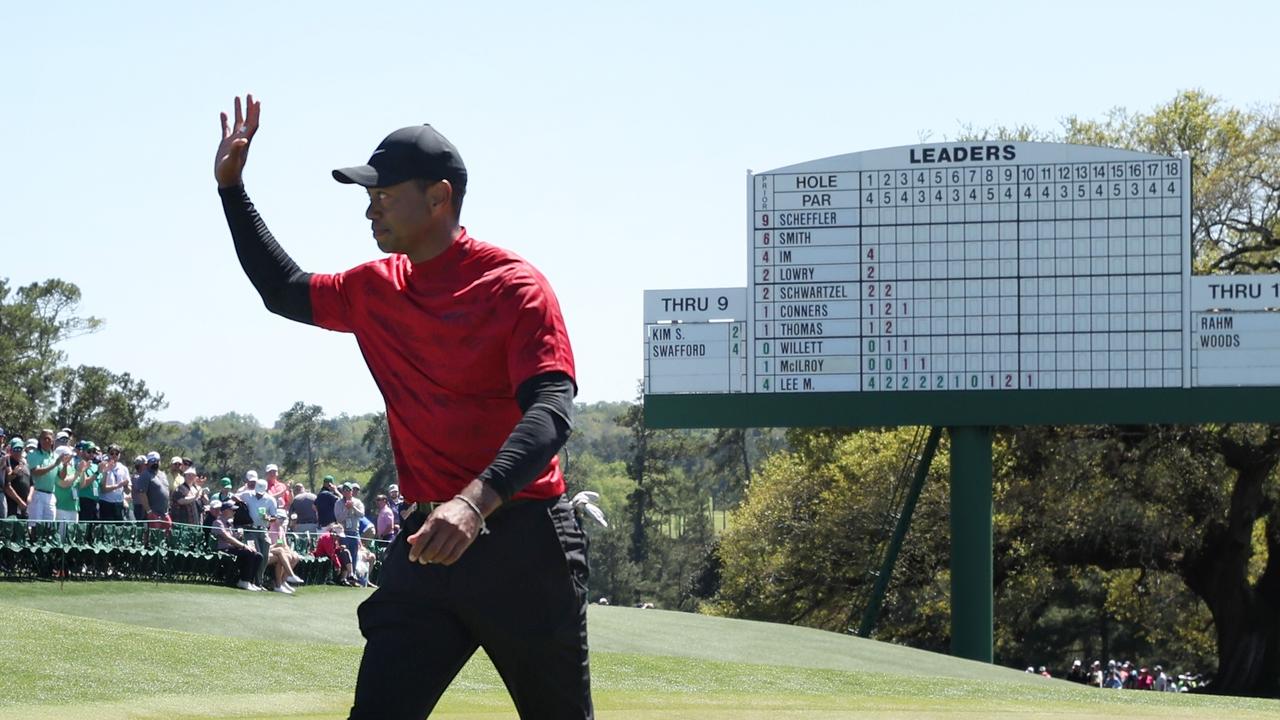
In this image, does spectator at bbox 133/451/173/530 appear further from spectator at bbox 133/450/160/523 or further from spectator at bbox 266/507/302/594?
spectator at bbox 266/507/302/594

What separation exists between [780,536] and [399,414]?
48.4m

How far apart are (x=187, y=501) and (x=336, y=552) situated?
304 centimetres

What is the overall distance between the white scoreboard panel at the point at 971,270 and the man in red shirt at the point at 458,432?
68.6 feet

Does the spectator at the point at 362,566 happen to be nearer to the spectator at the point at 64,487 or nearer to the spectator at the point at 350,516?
the spectator at the point at 350,516

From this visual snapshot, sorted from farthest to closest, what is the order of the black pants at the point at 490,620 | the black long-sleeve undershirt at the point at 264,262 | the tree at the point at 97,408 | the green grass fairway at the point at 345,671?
the tree at the point at 97,408, the green grass fairway at the point at 345,671, the black long-sleeve undershirt at the point at 264,262, the black pants at the point at 490,620

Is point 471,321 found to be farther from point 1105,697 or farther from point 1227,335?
point 1227,335

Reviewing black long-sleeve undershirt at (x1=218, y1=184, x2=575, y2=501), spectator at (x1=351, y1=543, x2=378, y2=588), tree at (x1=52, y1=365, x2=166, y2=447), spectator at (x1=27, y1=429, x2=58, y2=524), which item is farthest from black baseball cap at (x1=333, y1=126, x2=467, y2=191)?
tree at (x1=52, y1=365, x2=166, y2=447)

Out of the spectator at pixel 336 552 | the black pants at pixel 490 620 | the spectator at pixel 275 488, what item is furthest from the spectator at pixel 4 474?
the black pants at pixel 490 620

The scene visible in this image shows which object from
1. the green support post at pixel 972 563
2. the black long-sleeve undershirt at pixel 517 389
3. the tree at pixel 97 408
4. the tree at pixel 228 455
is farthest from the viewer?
the tree at pixel 228 455

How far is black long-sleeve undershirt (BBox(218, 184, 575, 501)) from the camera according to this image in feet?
13.4

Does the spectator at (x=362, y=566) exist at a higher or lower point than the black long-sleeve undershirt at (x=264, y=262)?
lower

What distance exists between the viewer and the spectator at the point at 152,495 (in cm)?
2169

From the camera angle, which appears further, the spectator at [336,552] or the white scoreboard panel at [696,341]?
the white scoreboard panel at [696,341]

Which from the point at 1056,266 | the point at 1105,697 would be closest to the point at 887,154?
the point at 1056,266
